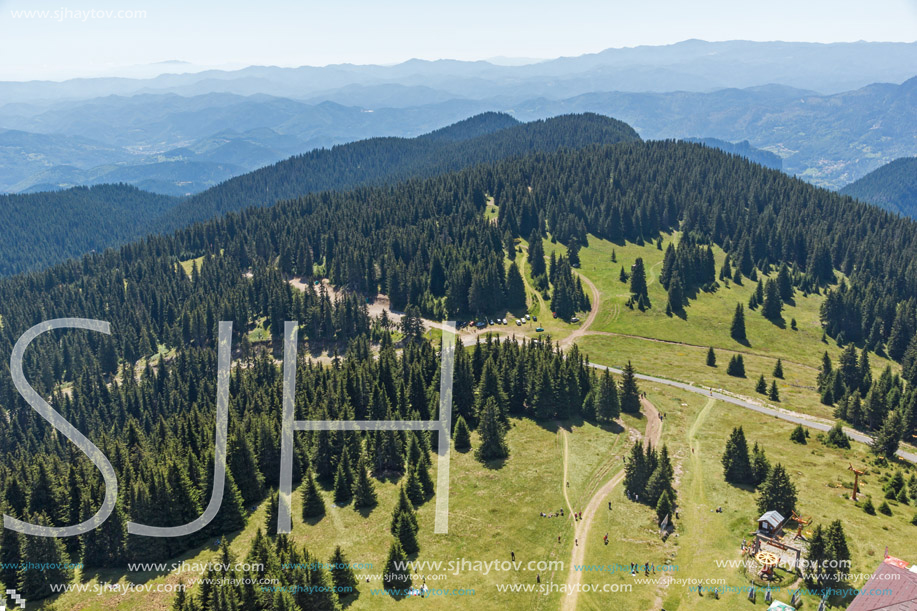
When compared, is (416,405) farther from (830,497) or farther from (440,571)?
(830,497)

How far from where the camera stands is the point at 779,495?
7844 centimetres

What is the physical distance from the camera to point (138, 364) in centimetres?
19350

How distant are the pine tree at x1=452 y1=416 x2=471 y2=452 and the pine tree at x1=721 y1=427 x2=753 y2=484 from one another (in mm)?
44815

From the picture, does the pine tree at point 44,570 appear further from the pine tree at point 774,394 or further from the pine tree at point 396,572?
the pine tree at point 774,394

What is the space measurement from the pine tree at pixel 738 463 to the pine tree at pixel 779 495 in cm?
1138

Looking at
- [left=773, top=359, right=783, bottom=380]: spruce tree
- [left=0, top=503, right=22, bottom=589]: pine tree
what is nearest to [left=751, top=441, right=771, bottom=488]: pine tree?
[left=773, top=359, right=783, bottom=380]: spruce tree

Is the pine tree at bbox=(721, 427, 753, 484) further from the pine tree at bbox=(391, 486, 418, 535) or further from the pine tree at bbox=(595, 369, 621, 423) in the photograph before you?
the pine tree at bbox=(391, 486, 418, 535)

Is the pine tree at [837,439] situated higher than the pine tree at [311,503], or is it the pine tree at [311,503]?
the pine tree at [837,439]

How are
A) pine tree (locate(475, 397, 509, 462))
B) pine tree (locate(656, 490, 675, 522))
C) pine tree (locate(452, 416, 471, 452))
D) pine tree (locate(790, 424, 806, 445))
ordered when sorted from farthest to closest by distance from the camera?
pine tree (locate(790, 424, 806, 445))
pine tree (locate(452, 416, 471, 452))
pine tree (locate(475, 397, 509, 462))
pine tree (locate(656, 490, 675, 522))

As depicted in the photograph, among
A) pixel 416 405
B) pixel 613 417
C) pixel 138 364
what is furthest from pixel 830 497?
pixel 138 364

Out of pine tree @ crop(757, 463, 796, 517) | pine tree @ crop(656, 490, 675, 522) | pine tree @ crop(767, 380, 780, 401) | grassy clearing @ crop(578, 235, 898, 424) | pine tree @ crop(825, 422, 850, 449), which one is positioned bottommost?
grassy clearing @ crop(578, 235, 898, 424)

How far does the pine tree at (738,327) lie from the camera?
Answer: 621 ft

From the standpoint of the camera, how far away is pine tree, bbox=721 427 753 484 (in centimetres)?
9112

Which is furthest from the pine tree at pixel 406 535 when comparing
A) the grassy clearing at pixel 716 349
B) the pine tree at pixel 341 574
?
the grassy clearing at pixel 716 349
